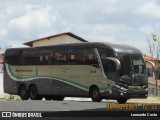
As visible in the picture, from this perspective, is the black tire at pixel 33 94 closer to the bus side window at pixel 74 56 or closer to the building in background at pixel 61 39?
the bus side window at pixel 74 56

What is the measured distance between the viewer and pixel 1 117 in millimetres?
11867

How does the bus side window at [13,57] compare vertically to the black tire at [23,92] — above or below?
above

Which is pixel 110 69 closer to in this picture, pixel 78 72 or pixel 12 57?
pixel 78 72

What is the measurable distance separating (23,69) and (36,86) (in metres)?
1.61

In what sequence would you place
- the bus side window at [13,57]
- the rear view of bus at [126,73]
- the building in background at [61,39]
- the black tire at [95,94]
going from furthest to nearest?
the building in background at [61,39] → the bus side window at [13,57] → the black tire at [95,94] → the rear view of bus at [126,73]

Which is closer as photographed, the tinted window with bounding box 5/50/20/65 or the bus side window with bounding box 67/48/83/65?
the bus side window with bounding box 67/48/83/65

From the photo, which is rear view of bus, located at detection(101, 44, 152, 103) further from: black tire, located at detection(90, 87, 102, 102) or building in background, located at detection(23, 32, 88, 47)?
building in background, located at detection(23, 32, 88, 47)

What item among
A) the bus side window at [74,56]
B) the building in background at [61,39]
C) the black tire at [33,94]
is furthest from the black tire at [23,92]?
the building in background at [61,39]

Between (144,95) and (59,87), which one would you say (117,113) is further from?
(59,87)

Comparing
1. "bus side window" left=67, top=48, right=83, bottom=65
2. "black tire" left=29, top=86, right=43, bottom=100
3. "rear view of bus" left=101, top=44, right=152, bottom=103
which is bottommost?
"black tire" left=29, top=86, right=43, bottom=100

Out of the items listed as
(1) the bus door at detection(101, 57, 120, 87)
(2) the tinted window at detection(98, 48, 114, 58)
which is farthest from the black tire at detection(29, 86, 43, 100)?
(2) the tinted window at detection(98, 48, 114, 58)

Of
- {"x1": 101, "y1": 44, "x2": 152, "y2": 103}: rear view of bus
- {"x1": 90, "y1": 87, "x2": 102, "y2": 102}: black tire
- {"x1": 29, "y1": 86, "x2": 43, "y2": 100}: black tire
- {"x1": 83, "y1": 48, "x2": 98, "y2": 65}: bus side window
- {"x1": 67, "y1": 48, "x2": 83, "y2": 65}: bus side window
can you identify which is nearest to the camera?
{"x1": 101, "y1": 44, "x2": 152, "y2": 103}: rear view of bus

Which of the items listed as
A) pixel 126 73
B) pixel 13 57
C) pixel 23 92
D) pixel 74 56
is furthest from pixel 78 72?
pixel 13 57

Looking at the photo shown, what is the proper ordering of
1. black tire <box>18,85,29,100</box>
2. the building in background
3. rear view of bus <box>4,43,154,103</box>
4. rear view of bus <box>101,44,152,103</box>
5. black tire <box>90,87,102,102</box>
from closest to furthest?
rear view of bus <box>101,44,152,103</box>
rear view of bus <box>4,43,154,103</box>
black tire <box>90,87,102,102</box>
black tire <box>18,85,29,100</box>
the building in background
